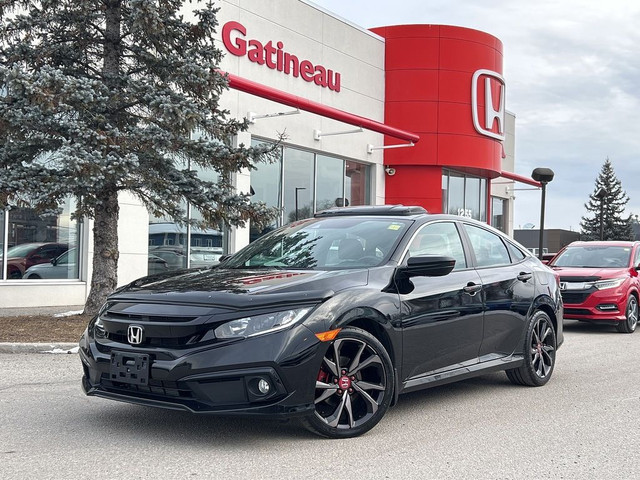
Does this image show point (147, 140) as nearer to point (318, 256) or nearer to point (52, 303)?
point (52, 303)

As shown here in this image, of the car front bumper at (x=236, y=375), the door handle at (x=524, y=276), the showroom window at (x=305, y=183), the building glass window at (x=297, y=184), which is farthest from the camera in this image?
the building glass window at (x=297, y=184)

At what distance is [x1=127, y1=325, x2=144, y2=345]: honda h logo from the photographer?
16.7 feet

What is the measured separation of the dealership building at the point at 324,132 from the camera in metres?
16.2

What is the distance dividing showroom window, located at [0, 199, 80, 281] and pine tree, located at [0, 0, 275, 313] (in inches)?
95.5

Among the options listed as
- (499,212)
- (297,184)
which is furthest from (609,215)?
(297,184)

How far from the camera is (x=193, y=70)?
11.9 m

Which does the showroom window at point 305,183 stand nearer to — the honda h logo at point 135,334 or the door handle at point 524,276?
the door handle at point 524,276

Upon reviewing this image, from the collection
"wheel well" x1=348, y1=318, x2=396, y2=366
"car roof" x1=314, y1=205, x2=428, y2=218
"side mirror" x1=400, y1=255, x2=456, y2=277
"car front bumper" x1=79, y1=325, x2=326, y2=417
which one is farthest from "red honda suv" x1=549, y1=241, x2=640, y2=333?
"car front bumper" x1=79, y1=325, x2=326, y2=417

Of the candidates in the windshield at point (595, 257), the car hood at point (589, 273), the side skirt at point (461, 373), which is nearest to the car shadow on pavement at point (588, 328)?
the car hood at point (589, 273)

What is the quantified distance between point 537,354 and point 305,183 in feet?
52.1

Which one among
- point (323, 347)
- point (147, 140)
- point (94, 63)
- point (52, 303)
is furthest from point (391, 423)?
point (52, 303)

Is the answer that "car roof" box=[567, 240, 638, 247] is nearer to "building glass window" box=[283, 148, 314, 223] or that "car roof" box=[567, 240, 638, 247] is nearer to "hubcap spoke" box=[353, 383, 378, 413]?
"building glass window" box=[283, 148, 314, 223]

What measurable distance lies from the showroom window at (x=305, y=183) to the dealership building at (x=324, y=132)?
4 centimetres

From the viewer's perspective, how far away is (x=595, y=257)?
14.9 metres
